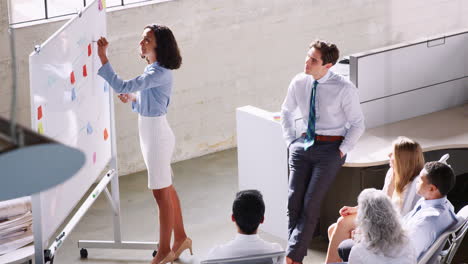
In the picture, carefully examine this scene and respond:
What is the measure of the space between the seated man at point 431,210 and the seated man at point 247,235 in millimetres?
749

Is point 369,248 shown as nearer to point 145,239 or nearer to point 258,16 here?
point 145,239

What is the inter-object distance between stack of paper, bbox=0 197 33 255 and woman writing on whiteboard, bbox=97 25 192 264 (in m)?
0.81

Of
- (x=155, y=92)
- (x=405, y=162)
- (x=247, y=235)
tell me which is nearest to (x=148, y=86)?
(x=155, y=92)

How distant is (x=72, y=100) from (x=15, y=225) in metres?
0.74

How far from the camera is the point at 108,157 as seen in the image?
17.3 feet

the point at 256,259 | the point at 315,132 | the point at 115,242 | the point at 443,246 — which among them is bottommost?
the point at 115,242

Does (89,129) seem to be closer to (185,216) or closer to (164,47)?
(164,47)

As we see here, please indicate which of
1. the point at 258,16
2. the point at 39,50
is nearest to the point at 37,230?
the point at 39,50

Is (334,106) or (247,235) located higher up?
(334,106)

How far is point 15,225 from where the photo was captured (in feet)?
14.5

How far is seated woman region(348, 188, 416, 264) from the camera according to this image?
3633 mm

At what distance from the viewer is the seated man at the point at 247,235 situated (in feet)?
11.9

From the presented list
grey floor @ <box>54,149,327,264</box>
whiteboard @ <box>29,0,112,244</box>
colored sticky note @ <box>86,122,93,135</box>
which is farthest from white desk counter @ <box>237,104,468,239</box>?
colored sticky note @ <box>86,122,93,135</box>

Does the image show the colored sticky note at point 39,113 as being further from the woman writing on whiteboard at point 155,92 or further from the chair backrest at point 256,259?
the chair backrest at point 256,259
